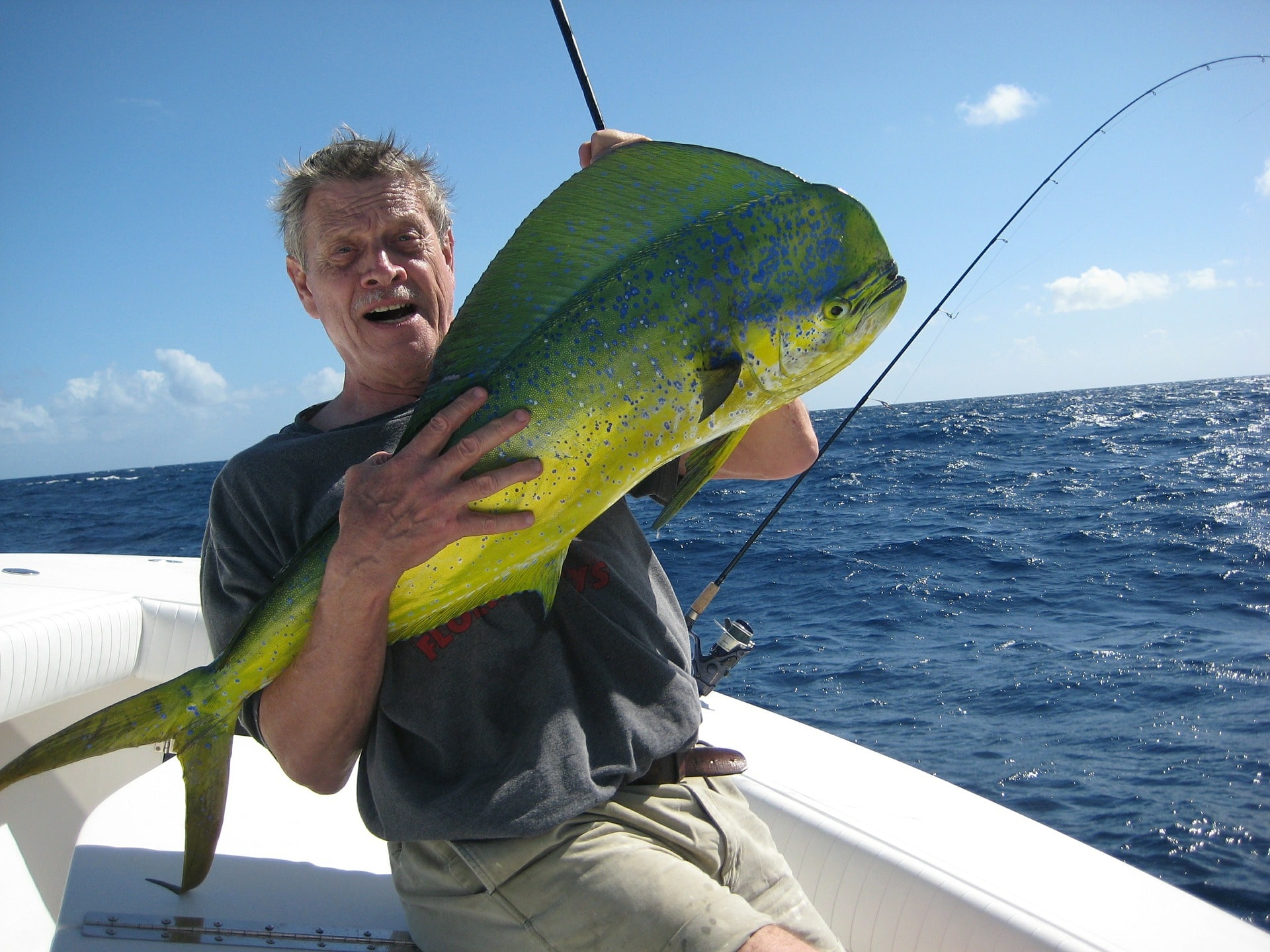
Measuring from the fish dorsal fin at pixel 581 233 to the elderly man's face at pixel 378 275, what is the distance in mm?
729

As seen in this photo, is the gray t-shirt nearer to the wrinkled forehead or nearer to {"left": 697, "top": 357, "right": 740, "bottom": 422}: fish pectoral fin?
the wrinkled forehead

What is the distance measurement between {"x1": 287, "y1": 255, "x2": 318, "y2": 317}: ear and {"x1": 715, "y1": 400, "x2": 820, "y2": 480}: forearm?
3.77 feet

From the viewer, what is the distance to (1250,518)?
11.9m

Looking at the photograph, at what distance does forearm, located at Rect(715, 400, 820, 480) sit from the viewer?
2094mm

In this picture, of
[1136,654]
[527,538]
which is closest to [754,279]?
[527,538]

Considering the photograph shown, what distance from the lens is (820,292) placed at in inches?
47.5

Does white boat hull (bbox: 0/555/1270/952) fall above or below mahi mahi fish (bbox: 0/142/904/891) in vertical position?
below

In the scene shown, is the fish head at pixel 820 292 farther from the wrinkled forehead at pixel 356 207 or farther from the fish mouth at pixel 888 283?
the wrinkled forehead at pixel 356 207

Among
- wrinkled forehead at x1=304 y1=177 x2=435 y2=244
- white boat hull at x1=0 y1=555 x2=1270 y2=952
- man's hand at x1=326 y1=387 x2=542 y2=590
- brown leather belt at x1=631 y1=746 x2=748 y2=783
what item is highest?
wrinkled forehead at x1=304 y1=177 x2=435 y2=244

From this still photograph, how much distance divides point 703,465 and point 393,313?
1.04 m

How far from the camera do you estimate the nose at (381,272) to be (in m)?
1.96

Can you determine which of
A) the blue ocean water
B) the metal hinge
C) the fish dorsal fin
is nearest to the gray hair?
the fish dorsal fin

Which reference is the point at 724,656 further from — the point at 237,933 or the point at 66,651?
the point at 66,651

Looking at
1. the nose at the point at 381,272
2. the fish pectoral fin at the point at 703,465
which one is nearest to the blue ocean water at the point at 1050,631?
the fish pectoral fin at the point at 703,465
